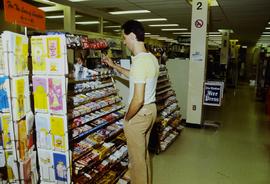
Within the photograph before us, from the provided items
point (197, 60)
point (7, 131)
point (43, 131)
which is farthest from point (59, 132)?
point (197, 60)

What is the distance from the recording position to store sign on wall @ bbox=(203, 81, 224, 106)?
5711mm

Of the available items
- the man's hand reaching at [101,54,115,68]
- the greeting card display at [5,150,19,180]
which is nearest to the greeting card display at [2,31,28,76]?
the greeting card display at [5,150,19,180]

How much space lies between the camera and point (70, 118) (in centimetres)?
232

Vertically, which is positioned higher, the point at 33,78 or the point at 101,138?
the point at 33,78

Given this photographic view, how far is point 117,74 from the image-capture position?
3.21 metres

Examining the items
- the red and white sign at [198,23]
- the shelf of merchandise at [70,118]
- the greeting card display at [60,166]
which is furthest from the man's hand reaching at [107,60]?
the red and white sign at [198,23]

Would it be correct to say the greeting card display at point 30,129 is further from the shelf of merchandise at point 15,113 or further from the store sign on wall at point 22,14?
the store sign on wall at point 22,14

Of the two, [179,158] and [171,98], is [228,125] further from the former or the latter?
[179,158]

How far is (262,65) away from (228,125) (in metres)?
5.16

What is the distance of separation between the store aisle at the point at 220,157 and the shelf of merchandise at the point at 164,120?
0.51 feet

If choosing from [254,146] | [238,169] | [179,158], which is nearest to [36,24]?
[179,158]

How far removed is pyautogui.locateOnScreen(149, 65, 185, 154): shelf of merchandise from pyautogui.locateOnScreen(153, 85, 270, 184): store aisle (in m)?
0.15

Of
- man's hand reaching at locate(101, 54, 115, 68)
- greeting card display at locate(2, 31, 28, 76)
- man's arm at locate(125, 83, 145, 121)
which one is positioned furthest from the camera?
man's hand reaching at locate(101, 54, 115, 68)

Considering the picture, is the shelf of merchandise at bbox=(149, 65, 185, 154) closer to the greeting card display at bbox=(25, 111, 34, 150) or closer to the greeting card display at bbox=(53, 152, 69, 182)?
the greeting card display at bbox=(53, 152, 69, 182)
